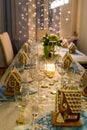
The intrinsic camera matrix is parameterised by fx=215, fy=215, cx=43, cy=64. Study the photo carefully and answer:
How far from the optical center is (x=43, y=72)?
191cm

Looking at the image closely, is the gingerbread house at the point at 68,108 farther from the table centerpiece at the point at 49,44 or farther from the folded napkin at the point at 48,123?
the table centerpiece at the point at 49,44

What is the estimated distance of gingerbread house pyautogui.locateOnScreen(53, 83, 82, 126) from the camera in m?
1.03

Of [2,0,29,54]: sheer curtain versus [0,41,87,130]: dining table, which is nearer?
[0,41,87,130]: dining table

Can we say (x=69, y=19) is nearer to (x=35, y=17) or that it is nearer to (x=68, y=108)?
(x=35, y=17)

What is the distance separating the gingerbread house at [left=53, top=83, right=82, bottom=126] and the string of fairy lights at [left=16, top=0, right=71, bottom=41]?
3.79 meters

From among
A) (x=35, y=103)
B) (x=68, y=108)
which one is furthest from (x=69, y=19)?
(x=68, y=108)

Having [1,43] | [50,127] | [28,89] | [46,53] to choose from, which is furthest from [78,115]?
[1,43]

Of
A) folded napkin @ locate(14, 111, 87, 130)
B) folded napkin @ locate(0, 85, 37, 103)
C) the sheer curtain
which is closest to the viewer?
folded napkin @ locate(14, 111, 87, 130)

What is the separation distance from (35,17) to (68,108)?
388 cm

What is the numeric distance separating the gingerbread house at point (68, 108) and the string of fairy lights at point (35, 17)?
379 cm

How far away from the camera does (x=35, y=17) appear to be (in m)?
4.70

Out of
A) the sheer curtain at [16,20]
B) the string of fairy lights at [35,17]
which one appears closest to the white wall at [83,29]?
the string of fairy lights at [35,17]

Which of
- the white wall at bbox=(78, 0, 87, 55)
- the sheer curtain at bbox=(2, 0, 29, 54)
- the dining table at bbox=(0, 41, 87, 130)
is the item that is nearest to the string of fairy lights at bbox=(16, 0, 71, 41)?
the sheer curtain at bbox=(2, 0, 29, 54)

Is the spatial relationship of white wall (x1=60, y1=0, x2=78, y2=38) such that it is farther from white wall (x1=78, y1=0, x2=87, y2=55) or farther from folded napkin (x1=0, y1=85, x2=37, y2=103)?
folded napkin (x1=0, y1=85, x2=37, y2=103)
